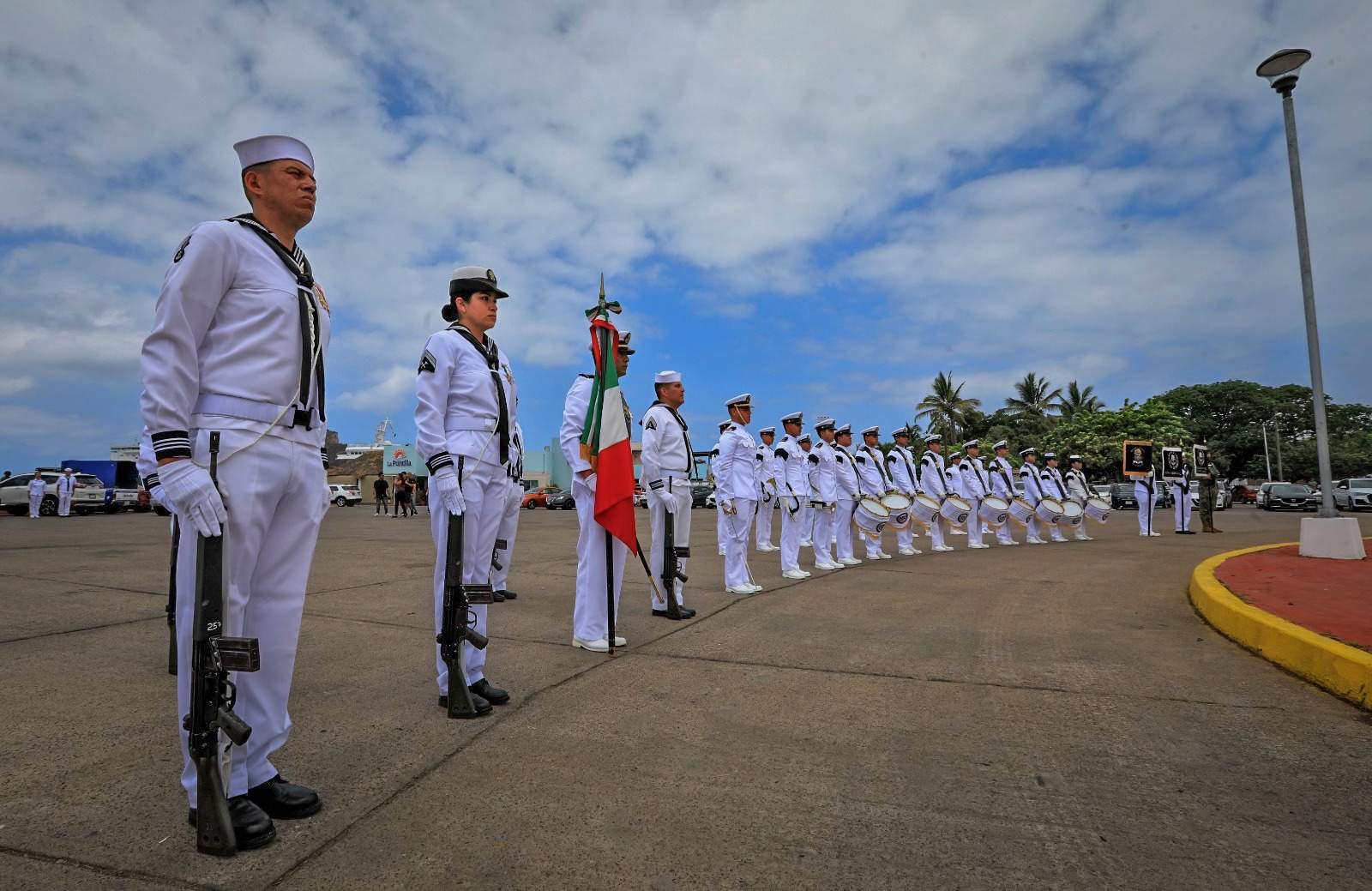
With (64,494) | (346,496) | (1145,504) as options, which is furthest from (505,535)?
(346,496)

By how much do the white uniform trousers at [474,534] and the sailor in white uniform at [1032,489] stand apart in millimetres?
14478

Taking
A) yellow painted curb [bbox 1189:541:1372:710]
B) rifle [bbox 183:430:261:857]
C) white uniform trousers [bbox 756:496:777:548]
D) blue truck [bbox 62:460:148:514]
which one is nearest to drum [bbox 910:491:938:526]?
white uniform trousers [bbox 756:496:777:548]

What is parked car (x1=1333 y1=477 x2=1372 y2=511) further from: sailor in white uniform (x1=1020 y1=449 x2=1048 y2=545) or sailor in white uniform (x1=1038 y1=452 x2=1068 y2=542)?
sailor in white uniform (x1=1020 y1=449 x2=1048 y2=545)

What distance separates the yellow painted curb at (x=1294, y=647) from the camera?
3.99 meters

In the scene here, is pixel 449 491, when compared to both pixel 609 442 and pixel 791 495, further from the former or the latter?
pixel 791 495

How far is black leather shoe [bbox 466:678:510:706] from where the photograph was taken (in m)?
3.83

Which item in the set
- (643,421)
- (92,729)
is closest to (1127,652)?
(643,421)

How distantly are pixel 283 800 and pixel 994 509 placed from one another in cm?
1407

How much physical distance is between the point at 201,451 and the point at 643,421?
4.35m

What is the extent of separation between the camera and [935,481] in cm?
1430

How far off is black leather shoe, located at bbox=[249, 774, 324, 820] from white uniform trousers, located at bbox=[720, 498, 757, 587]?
19.3 feet

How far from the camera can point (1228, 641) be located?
5477mm

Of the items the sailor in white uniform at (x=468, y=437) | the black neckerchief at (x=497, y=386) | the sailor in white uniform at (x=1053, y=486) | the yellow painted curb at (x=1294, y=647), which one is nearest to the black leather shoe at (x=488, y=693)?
the sailor in white uniform at (x=468, y=437)

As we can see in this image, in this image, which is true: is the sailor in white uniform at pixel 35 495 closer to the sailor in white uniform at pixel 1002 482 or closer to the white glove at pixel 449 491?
the sailor in white uniform at pixel 1002 482
